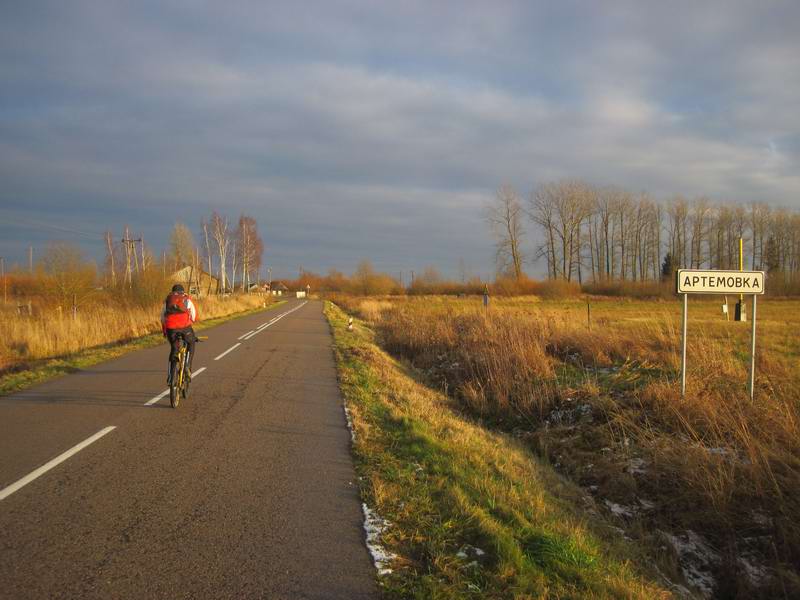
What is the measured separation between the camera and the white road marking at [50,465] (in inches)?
199

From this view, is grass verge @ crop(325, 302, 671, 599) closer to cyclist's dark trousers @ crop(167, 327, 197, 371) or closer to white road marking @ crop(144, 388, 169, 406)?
cyclist's dark trousers @ crop(167, 327, 197, 371)

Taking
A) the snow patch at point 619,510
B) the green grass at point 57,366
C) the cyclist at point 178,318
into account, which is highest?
the cyclist at point 178,318

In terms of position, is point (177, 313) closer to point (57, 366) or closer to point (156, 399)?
point (156, 399)

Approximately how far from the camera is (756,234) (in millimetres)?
78375

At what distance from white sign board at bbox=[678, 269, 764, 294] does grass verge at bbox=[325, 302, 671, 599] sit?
3.69 m

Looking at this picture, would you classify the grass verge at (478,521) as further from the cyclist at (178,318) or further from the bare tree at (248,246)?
the bare tree at (248,246)

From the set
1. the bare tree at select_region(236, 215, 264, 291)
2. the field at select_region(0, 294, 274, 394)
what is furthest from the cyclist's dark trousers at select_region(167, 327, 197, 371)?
the bare tree at select_region(236, 215, 264, 291)

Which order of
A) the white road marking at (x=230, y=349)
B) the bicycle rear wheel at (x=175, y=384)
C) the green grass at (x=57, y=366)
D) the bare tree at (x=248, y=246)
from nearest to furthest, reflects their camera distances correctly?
1. the bicycle rear wheel at (x=175, y=384)
2. the green grass at (x=57, y=366)
3. the white road marking at (x=230, y=349)
4. the bare tree at (x=248, y=246)

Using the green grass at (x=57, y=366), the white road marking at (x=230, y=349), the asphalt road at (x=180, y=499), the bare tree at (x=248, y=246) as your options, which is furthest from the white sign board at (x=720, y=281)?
the bare tree at (x=248, y=246)

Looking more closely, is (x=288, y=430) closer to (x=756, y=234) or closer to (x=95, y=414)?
(x=95, y=414)

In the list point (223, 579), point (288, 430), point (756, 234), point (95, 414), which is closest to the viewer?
point (223, 579)

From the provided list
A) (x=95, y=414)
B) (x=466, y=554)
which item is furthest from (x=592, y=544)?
(x=95, y=414)

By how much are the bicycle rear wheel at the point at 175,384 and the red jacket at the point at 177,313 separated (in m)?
0.70

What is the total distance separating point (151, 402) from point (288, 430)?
2.99 m
